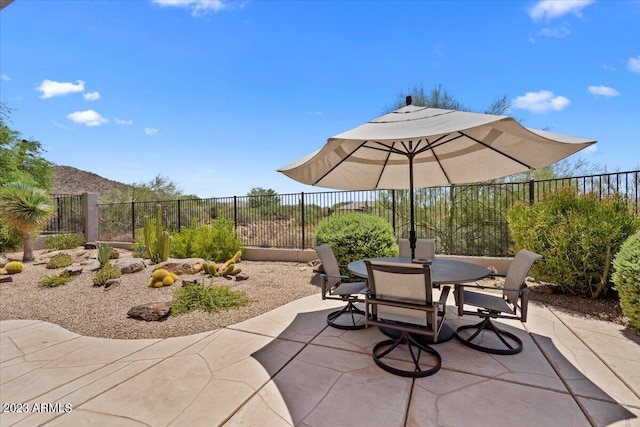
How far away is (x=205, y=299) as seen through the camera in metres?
4.23

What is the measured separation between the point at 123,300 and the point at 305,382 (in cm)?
388

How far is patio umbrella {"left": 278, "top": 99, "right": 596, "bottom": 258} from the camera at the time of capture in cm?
232

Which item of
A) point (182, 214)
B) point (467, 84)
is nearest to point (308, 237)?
point (182, 214)

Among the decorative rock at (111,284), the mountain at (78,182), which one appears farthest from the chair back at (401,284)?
the mountain at (78,182)

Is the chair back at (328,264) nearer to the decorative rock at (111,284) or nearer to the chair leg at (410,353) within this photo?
the chair leg at (410,353)

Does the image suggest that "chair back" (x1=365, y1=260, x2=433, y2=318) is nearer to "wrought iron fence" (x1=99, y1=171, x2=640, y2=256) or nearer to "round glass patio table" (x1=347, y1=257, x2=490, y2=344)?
"round glass patio table" (x1=347, y1=257, x2=490, y2=344)

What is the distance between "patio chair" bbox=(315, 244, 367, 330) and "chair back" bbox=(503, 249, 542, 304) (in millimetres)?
1534

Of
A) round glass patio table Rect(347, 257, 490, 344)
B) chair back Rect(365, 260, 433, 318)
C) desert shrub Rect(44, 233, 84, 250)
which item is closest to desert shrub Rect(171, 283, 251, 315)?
round glass patio table Rect(347, 257, 490, 344)

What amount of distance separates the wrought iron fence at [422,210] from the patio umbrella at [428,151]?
2.10 metres

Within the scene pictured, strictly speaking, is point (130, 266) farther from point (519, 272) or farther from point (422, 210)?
point (422, 210)

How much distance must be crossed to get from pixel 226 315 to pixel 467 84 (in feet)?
30.8

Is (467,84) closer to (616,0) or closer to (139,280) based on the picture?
(616,0)

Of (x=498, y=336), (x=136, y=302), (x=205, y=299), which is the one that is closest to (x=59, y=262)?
(x=136, y=302)

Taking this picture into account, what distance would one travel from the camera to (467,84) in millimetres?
8656
